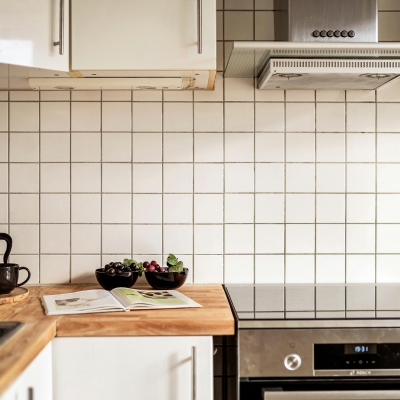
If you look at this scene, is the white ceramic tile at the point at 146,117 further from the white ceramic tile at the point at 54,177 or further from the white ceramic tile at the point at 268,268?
the white ceramic tile at the point at 268,268

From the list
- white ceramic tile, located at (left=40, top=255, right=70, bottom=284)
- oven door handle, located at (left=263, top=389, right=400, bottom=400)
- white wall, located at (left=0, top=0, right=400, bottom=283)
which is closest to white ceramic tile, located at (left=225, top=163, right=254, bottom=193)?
white wall, located at (left=0, top=0, right=400, bottom=283)

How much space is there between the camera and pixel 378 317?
136cm

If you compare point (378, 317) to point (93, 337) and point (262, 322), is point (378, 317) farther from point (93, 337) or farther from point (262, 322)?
point (93, 337)

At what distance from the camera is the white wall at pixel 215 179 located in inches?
74.0

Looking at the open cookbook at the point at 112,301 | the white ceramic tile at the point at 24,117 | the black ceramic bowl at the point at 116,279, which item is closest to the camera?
the open cookbook at the point at 112,301

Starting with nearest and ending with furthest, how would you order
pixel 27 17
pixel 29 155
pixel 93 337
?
pixel 93 337 < pixel 27 17 < pixel 29 155

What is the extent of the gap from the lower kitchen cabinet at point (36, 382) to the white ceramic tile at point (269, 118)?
1140 mm

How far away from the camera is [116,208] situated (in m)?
1.89

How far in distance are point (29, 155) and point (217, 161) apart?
0.75m

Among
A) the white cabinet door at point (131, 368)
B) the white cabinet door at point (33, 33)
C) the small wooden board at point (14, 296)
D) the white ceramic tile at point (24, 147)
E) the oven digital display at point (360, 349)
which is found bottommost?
the white cabinet door at point (131, 368)

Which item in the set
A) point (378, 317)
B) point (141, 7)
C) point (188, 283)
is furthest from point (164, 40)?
point (378, 317)

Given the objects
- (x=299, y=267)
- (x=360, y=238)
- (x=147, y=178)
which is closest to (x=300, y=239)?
(x=299, y=267)

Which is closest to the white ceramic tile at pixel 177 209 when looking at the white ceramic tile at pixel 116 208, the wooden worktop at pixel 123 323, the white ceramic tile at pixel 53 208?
the white ceramic tile at pixel 116 208

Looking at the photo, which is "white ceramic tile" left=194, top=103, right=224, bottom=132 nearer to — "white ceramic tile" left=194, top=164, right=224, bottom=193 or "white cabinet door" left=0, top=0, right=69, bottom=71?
"white ceramic tile" left=194, top=164, right=224, bottom=193
